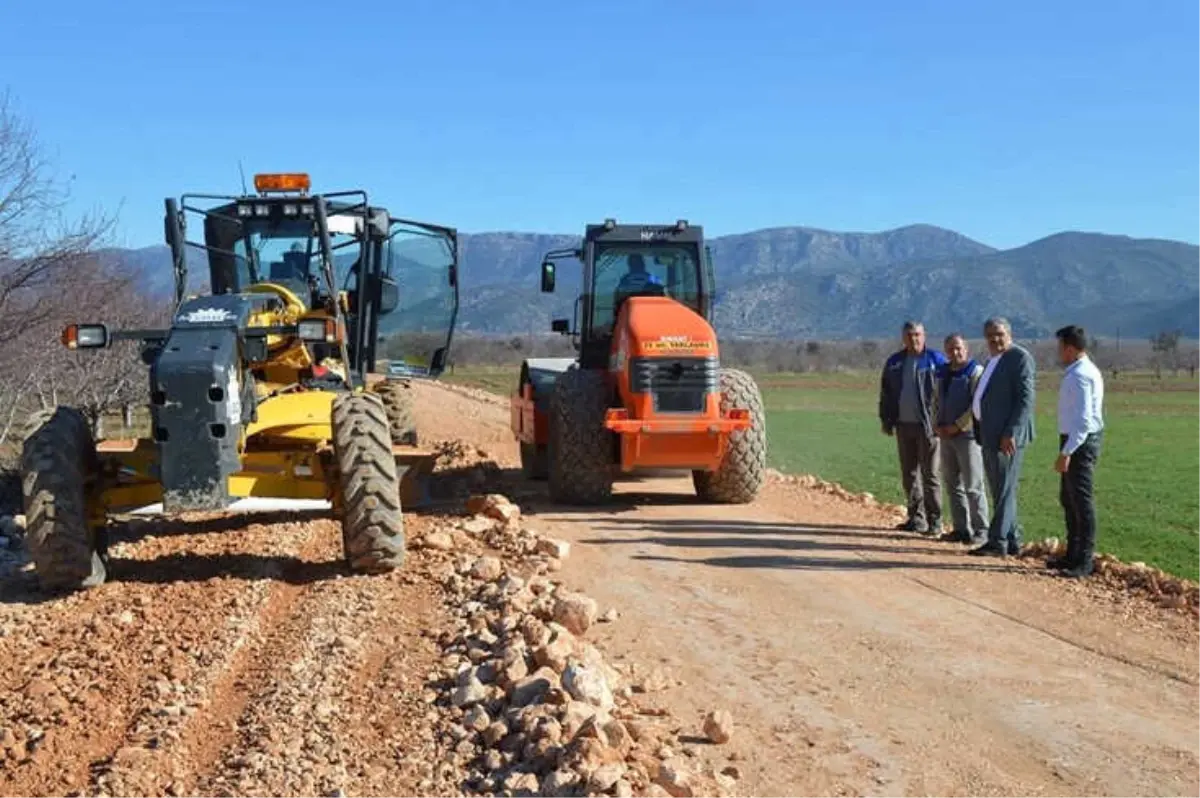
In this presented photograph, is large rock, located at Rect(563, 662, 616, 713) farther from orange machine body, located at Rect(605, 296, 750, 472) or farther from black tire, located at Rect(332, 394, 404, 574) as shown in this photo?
orange machine body, located at Rect(605, 296, 750, 472)

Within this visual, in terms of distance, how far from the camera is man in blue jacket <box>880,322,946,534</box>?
10.5m

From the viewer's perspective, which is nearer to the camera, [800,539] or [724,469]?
[800,539]

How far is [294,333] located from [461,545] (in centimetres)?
197

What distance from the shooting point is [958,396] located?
9.98m

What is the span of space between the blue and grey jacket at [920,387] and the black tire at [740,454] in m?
1.16

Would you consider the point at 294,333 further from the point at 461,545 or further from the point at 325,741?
the point at 325,741

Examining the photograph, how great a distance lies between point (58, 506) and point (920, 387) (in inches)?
265

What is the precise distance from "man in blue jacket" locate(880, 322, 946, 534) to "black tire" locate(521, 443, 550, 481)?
3881 mm

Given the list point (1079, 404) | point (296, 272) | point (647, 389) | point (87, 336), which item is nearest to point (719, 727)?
point (1079, 404)

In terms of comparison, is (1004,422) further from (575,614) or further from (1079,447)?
(575,614)

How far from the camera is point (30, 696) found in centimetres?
584

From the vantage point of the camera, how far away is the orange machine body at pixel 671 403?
36.0ft

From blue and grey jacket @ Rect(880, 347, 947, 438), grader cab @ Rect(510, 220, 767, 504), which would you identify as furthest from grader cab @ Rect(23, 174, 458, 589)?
blue and grey jacket @ Rect(880, 347, 947, 438)

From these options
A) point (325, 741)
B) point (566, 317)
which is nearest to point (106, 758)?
point (325, 741)
